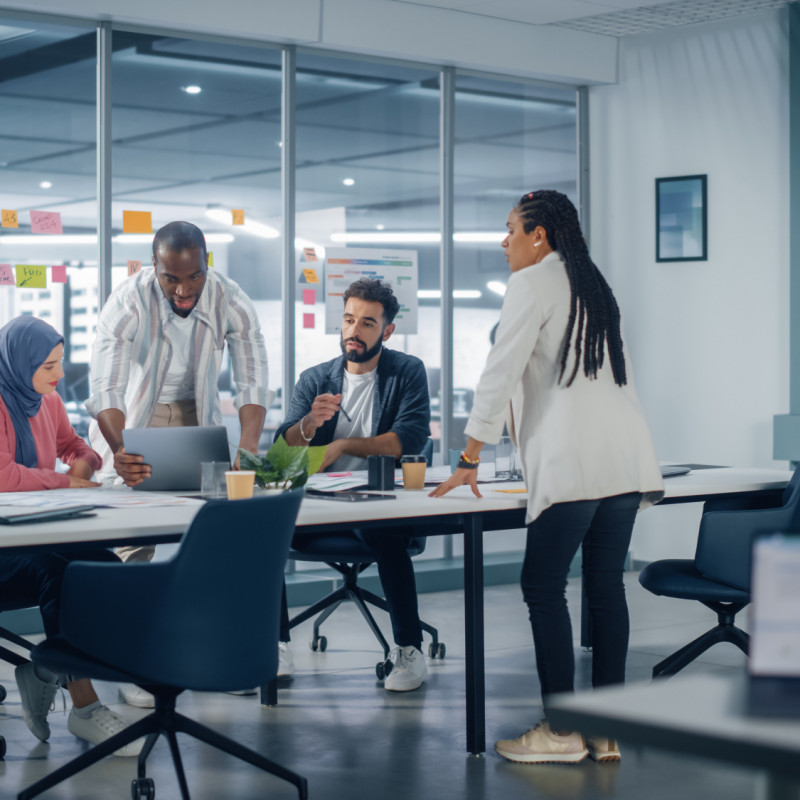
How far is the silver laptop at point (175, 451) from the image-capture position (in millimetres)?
3406

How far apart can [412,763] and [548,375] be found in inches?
44.9

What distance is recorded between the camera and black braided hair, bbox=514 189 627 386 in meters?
3.11

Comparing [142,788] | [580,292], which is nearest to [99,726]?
[142,788]

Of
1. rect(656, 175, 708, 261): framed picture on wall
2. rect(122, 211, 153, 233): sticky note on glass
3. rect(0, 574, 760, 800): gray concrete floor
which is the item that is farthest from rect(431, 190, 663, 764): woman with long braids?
rect(656, 175, 708, 261): framed picture on wall

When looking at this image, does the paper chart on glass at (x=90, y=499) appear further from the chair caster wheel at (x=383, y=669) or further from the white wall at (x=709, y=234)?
the white wall at (x=709, y=234)

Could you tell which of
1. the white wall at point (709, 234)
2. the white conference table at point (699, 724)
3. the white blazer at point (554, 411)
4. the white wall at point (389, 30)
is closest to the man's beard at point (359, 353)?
the white blazer at point (554, 411)

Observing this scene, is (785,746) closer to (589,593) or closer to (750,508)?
(589,593)

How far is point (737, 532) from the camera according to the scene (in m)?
3.63

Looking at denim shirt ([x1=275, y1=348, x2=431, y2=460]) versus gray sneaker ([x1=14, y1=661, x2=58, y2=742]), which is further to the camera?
denim shirt ([x1=275, y1=348, x2=431, y2=460])

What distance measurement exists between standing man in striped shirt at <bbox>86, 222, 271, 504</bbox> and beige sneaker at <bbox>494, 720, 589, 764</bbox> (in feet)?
4.81

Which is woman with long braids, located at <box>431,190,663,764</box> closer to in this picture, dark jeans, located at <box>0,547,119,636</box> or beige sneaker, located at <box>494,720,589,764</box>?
A: beige sneaker, located at <box>494,720,589,764</box>

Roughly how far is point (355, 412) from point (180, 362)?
0.64 meters

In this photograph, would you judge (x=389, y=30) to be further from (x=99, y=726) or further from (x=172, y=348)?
(x=99, y=726)

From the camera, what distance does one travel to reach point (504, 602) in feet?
18.7
